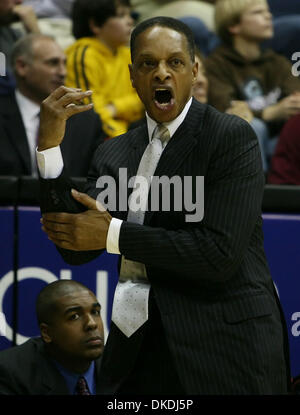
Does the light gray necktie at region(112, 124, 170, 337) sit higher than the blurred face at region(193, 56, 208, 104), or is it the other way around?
the blurred face at region(193, 56, 208, 104)

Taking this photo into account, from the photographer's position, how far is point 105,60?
521cm

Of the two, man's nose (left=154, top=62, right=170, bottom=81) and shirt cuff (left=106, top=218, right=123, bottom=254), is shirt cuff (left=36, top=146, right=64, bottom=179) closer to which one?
shirt cuff (left=106, top=218, right=123, bottom=254)

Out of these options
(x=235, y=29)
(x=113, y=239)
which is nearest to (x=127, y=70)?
(x=235, y=29)

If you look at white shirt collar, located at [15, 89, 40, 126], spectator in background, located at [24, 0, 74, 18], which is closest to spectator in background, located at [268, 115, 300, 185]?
white shirt collar, located at [15, 89, 40, 126]

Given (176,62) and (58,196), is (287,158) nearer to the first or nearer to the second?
(176,62)

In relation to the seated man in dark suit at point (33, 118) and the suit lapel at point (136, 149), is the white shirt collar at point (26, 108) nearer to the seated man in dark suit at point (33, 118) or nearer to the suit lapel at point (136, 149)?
the seated man in dark suit at point (33, 118)

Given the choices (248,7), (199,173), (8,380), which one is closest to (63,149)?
(8,380)

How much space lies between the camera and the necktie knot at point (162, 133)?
236 cm

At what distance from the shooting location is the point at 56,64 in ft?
15.9

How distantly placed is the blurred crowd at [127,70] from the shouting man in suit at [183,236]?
2306 mm

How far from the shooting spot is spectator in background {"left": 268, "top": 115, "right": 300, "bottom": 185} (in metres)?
4.57

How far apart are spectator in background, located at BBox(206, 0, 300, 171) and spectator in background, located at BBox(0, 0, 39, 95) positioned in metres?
1.21

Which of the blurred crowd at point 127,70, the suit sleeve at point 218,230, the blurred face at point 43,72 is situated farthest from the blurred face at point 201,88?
the suit sleeve at point 218,230
